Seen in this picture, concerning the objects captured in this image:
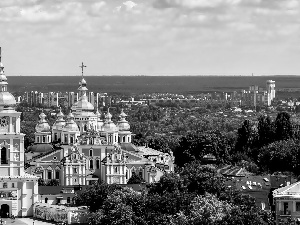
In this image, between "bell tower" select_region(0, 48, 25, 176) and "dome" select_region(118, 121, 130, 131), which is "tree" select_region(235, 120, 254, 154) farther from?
"bell tower" select_region(0, 48, 25, 176)

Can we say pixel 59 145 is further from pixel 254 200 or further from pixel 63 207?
pixel 254 200

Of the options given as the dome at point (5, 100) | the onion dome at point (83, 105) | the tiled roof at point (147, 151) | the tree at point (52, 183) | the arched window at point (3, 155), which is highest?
the dome at point (5, 100)

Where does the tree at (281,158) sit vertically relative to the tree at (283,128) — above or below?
below

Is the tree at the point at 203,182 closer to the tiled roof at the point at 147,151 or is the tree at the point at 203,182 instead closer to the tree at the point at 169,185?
the tree at the point at 169,185

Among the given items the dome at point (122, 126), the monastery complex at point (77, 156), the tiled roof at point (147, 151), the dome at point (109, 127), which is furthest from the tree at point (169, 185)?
the tiled roof at point (147, 151)

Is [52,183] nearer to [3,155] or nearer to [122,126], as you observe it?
[122,126]

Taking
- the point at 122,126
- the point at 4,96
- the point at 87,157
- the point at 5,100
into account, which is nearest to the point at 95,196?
the point at 5,100
